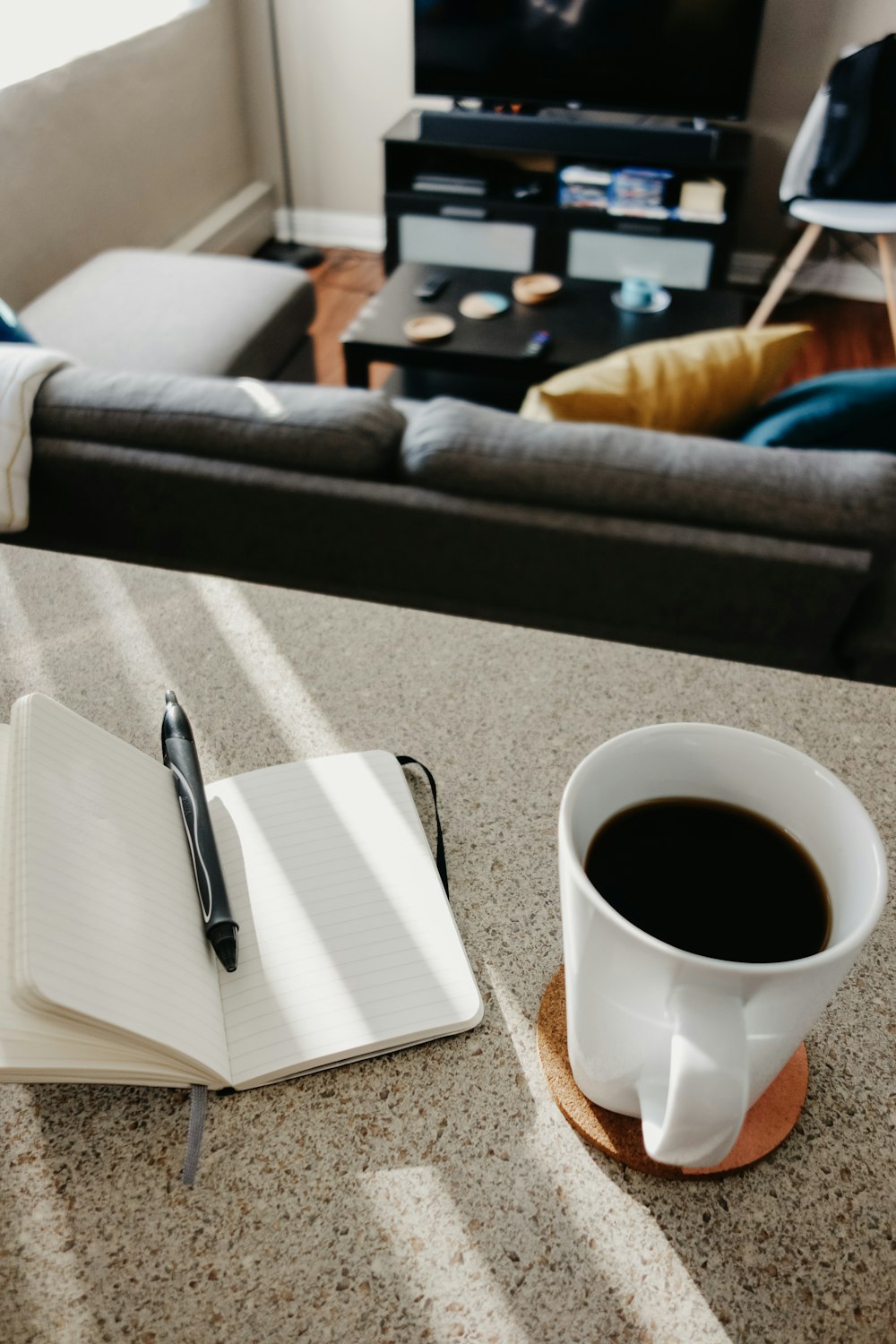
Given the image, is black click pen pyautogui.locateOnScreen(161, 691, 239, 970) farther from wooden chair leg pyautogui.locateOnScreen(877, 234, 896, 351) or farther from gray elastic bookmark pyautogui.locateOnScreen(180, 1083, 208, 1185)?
wooden chair leg pyautogui.locateOnScreen(877, 234, 896, 351)

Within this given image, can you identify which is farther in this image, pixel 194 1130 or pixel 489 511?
pixel 489 511

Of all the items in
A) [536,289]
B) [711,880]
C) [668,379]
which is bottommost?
[536,289]

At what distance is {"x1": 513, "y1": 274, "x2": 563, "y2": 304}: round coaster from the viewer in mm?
2562

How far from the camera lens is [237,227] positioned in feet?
12.3

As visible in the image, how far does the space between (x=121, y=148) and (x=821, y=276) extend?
2572mm

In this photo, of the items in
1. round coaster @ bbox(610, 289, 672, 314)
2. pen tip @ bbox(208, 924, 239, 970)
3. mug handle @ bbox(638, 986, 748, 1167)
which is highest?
mug handle @ bbox(638, 986, 748, 1167)

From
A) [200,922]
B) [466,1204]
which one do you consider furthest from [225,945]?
[466,1204]

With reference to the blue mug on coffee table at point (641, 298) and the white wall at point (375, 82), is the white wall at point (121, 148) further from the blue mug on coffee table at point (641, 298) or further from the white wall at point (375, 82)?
the blue mug on coffee table at point (641, 298)

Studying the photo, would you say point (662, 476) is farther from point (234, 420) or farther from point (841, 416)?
point (234, 420)

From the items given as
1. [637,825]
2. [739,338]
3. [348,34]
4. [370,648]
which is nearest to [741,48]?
[348,34]

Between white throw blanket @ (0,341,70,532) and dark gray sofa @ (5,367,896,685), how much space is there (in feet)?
Answer: 0.09

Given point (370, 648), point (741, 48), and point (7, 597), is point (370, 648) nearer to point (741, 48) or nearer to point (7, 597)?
point (7, 597)

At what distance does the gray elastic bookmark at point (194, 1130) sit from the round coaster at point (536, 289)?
2480 mm

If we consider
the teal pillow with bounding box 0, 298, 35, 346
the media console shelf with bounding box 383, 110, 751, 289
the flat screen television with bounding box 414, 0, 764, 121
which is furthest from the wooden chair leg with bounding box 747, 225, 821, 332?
the teal pillow with bounding box 0, 298, 35, 346
